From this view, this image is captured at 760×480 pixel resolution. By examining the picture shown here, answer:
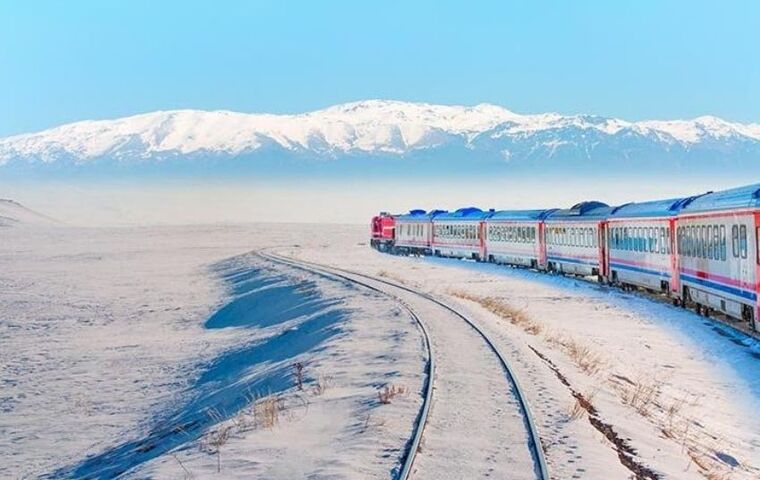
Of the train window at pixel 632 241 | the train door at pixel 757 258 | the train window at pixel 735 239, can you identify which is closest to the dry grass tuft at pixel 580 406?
the train door at pixel 757 258

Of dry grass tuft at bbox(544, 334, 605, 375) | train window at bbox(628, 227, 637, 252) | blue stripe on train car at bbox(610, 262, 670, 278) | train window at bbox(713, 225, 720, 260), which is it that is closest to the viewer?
dry grass tuft at bbox(544, 334, 605, 375)

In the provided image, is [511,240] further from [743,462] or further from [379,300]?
[743,462]

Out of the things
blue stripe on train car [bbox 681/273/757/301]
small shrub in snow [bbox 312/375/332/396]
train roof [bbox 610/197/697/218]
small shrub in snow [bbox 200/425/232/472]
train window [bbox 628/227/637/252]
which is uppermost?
train roof [bbox 610/197/697/218]

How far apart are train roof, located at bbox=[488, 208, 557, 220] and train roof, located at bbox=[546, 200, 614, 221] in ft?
9.76

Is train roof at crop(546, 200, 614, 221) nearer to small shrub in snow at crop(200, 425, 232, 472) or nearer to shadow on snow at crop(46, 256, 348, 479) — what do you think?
shadow on snow at crop(46, 256, 348, 479)

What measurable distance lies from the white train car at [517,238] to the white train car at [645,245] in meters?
11.3

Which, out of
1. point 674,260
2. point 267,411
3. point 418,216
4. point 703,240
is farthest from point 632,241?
point 418,216

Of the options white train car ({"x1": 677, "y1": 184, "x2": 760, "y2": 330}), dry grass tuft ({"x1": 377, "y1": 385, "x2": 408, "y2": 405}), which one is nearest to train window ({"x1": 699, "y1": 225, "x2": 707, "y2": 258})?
white train car ({"x1": 677, "y1": 184, "x2": 760, "y2": 330})

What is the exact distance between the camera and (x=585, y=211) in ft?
152

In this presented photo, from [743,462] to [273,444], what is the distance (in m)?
6.18

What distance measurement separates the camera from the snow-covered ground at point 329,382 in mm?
11680

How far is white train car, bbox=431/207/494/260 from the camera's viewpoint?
63844 millimetres

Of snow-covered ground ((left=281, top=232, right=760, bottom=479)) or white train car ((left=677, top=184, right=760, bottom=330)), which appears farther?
white train car ((left=677, top=184, right=760, bottom=330))

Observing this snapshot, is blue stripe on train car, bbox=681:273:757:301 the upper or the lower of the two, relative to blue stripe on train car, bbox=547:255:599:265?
upper
